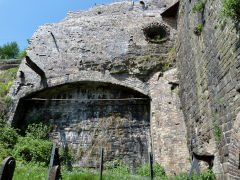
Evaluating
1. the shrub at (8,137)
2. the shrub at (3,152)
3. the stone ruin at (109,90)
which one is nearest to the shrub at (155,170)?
the stone ruin at (109,90)

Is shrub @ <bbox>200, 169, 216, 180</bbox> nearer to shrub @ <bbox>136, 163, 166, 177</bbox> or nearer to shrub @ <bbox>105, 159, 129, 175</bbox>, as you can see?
shrub @ <bbox>136, 163, 166, 177</bbox>

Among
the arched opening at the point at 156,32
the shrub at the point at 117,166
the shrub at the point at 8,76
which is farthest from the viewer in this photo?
the shrub at the point at 8,76

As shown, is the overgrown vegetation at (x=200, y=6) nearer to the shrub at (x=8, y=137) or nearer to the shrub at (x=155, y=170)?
the shrub at (x=155, y=170)

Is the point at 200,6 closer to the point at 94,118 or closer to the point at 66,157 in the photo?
the point at 94,118

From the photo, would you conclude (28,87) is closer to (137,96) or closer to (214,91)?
(137,96)

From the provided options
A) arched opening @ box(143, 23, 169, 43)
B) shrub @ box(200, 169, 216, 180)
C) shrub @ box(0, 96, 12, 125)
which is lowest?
shrub @ box(200, 169, 216, 180)

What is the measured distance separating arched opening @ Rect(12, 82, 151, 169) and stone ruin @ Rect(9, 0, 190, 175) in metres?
0.04

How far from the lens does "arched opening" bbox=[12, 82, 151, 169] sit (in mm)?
9102

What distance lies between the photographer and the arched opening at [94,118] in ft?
29.9

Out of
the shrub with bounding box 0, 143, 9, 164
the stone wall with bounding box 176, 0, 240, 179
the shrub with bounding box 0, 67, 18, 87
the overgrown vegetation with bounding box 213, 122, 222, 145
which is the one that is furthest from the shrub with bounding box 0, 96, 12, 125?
the overgrown vegetation with bounding box 213, 122, 222, 145

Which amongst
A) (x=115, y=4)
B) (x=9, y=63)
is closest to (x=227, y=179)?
(x=115, y=4)

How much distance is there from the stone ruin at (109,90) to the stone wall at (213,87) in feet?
3.85

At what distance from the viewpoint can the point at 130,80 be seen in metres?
10.0

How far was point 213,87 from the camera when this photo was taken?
18.3 ft
